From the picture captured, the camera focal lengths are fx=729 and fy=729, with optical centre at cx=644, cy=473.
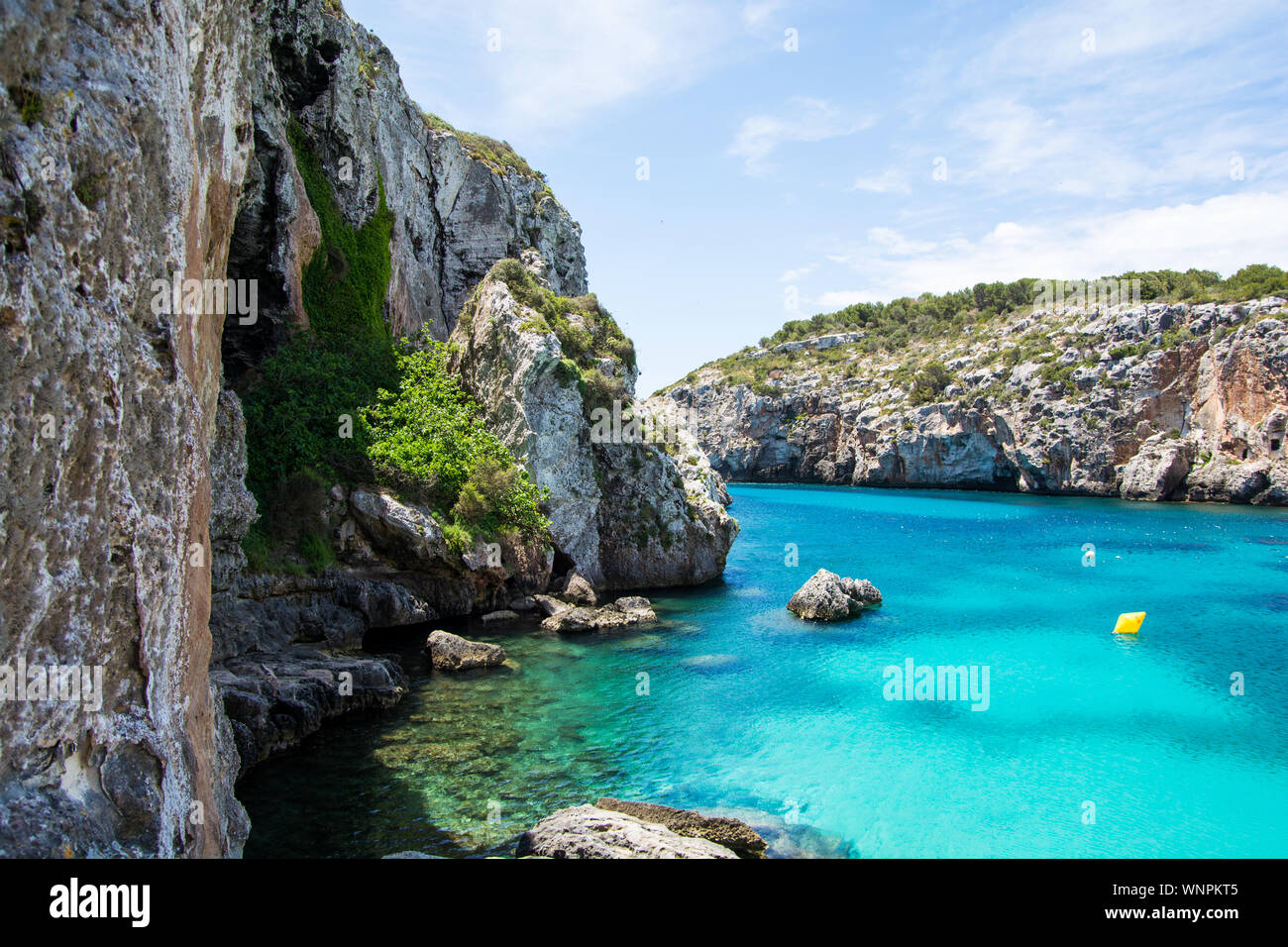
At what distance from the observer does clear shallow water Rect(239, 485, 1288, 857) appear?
13.7 metres

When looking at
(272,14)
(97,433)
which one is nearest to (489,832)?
(97,433)

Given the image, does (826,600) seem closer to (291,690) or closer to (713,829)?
(713,829)

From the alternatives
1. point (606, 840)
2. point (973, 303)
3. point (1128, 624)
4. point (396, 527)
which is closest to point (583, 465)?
point (396, 527)

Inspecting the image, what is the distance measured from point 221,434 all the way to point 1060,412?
269ft

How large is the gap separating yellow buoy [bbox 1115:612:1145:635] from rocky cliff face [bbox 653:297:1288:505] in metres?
30.7

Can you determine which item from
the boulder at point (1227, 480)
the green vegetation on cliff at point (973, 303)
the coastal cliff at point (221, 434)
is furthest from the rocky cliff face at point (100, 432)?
Result: the green vegetation on cliff at point (973, 303)

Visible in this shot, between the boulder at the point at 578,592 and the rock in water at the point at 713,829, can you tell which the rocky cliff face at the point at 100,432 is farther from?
the boulder at the point at 578,592

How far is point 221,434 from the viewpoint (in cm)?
1631

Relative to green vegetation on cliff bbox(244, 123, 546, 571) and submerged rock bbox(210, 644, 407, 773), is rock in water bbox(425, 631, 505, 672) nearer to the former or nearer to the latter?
submerged rock bbox(210, 644, 407, 773)

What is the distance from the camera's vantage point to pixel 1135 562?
1622 inches

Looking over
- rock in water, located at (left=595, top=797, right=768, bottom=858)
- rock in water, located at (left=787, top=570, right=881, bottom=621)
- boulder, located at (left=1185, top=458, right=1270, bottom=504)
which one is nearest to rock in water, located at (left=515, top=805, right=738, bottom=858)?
rock in water, located at (left=595, top=797, right=768, bottom=858)
